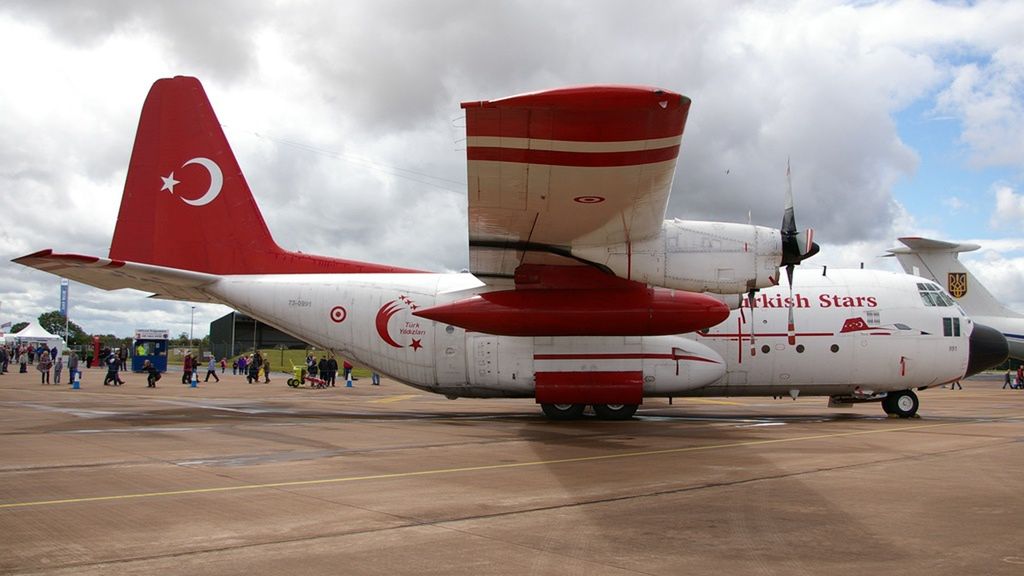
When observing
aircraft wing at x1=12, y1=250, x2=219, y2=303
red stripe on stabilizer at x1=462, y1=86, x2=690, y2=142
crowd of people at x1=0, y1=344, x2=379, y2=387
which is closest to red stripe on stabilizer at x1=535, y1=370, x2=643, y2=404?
red stripe on stabilizer at x1=462, y1=86, x2=690, y2=142

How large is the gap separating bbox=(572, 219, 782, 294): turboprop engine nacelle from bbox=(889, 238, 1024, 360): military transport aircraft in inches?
1013

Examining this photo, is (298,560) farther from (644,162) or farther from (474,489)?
(644,162)

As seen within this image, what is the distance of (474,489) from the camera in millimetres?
7867

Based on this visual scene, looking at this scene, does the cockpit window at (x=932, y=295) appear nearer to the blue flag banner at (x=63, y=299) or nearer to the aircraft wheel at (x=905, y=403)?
the aircraft wheel at (x=905, y=403)

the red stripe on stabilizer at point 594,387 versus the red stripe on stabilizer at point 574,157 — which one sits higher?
the red stripe on stabilizer at point 574,157

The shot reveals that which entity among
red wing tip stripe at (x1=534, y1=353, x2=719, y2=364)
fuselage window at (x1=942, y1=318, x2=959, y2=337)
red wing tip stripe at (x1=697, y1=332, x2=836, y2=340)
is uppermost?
fuselage window at (x1=942, y1=318, x2=959, y2=337)

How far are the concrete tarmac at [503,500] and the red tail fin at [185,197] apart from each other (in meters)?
4.32

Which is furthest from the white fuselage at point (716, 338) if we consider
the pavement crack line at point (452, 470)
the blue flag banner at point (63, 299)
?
the blue flag banner at point (63, 299)

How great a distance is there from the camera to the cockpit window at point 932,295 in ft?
56.7

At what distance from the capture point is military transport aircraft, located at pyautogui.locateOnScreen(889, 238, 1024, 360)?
34.3 m

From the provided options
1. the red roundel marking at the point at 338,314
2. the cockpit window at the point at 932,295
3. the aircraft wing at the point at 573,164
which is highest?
the aircraft wing at the point at 573,164

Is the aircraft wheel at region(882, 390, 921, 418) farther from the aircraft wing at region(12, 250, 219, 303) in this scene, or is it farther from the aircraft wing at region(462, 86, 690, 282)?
the aircraft wing at region(12, 250, 219, 303)

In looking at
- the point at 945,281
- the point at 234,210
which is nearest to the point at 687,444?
the point at 234,210

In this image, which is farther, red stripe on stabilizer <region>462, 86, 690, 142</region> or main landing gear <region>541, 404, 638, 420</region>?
main landing gear <region>541, 404, 638, 420</region>
